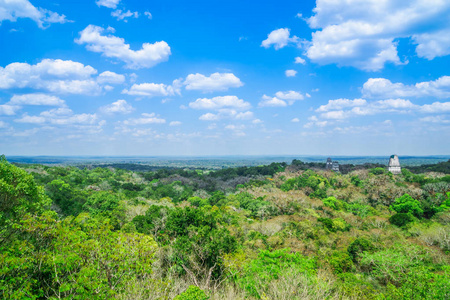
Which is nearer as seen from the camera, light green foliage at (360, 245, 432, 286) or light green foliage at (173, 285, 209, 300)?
light green foliage at (173, 285, 209, 300)

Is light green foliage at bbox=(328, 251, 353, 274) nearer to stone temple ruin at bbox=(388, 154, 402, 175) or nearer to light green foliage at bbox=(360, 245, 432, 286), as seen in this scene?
light green foliage at bbox=(360, 245, 432, 286)

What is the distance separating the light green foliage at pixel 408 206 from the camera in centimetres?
3938

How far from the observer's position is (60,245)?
31.8 ft

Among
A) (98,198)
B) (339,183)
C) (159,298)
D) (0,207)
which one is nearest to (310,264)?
(159,298)

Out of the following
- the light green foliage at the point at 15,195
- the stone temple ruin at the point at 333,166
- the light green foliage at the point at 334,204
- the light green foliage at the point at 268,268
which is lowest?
the light green foliage at the point at 334,204

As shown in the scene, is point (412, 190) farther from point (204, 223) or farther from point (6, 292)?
point (6, 292)

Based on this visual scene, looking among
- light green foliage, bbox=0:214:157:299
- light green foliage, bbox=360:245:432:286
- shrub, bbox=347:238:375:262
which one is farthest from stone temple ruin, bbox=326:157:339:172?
light green foliage, bbox=0:214:157:299

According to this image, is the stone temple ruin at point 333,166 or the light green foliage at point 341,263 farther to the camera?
the stone temple ruin at point 333,166

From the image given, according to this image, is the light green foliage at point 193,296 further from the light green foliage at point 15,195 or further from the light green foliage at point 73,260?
the light green foliage at point 15,195

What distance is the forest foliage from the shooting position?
920 centimetres

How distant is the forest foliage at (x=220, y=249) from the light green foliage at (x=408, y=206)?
0.47 ft

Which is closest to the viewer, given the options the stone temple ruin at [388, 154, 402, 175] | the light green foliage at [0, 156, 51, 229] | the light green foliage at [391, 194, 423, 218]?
the light green foliage at [0, 156, 51, 229]

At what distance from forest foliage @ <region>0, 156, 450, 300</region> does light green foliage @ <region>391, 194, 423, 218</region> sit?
0.14 m

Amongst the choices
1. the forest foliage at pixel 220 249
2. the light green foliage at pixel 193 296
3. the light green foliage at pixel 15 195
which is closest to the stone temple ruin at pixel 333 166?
the forest foliage at pixel 220 249
